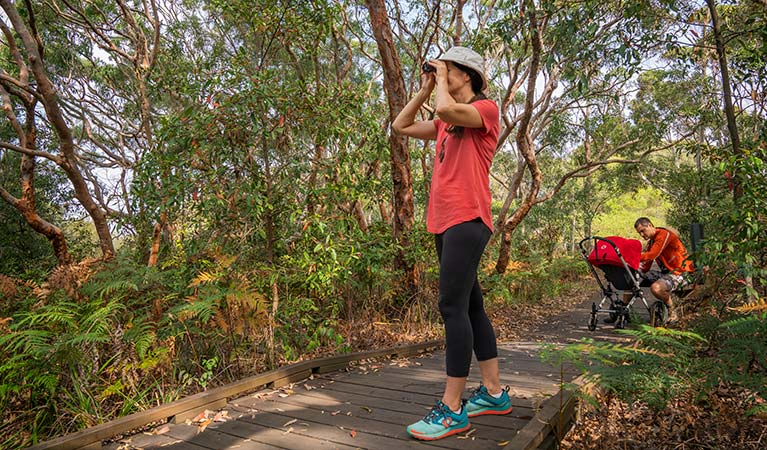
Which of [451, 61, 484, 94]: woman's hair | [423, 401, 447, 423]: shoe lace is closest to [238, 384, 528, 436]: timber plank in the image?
[423, 401, 447, 423]: shoe lace

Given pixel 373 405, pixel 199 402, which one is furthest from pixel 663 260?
pixel 199 402

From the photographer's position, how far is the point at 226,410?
308cm

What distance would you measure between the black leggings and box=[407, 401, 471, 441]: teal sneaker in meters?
0.22

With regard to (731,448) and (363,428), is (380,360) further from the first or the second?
(731,448)

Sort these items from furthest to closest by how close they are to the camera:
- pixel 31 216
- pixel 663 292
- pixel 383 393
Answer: pixel 31 216 < pixel 663 292 < pixel 383 393

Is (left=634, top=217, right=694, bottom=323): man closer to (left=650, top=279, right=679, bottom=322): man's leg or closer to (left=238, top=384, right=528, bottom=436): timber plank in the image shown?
(left=650, top=279, right=679, bottom=322): man's leg

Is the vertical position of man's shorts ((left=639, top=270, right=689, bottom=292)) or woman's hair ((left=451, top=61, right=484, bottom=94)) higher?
woman's hair ((left=451, top=61, right=484, bottom=94))

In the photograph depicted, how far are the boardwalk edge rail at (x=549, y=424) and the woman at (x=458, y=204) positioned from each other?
0.36m

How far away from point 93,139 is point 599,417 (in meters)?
17.0

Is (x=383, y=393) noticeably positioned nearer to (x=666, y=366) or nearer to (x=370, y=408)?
(x=370, y=408)

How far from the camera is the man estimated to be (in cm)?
629

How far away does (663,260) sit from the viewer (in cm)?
663

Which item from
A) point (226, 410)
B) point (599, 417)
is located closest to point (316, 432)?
point (226, 410)

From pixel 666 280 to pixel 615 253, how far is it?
2.28 feet
